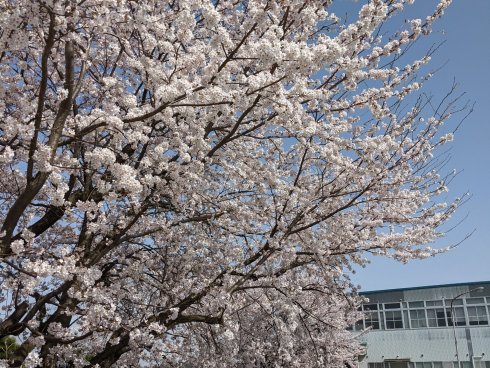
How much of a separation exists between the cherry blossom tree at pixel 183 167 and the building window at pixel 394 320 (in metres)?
33.2

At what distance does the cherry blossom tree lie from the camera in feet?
18.2

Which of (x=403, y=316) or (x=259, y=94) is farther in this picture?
(x=403, y=316)

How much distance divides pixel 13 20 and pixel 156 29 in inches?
65.6

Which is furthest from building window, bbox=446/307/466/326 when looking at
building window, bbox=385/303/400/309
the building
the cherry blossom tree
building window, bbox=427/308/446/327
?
the cherry blossom tree

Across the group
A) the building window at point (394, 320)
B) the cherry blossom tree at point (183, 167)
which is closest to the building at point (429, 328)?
the building window at point (394, 320)

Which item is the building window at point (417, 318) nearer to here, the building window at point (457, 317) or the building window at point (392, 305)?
the building window at point (392, 305)

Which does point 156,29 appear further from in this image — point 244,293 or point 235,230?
point 244,293

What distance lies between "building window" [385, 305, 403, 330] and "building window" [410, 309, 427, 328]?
96cm

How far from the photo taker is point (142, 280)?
8875 millimetres

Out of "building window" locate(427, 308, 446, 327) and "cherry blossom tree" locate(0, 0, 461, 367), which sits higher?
"building window" locate(427, 308, 446, 327)

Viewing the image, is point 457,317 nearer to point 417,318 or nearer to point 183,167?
point 417,318

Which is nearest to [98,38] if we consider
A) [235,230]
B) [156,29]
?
[156,29]

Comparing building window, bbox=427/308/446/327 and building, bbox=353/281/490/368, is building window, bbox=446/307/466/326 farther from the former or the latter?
building window, bbox=427/308/446/327

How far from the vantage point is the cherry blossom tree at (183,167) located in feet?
18.2
